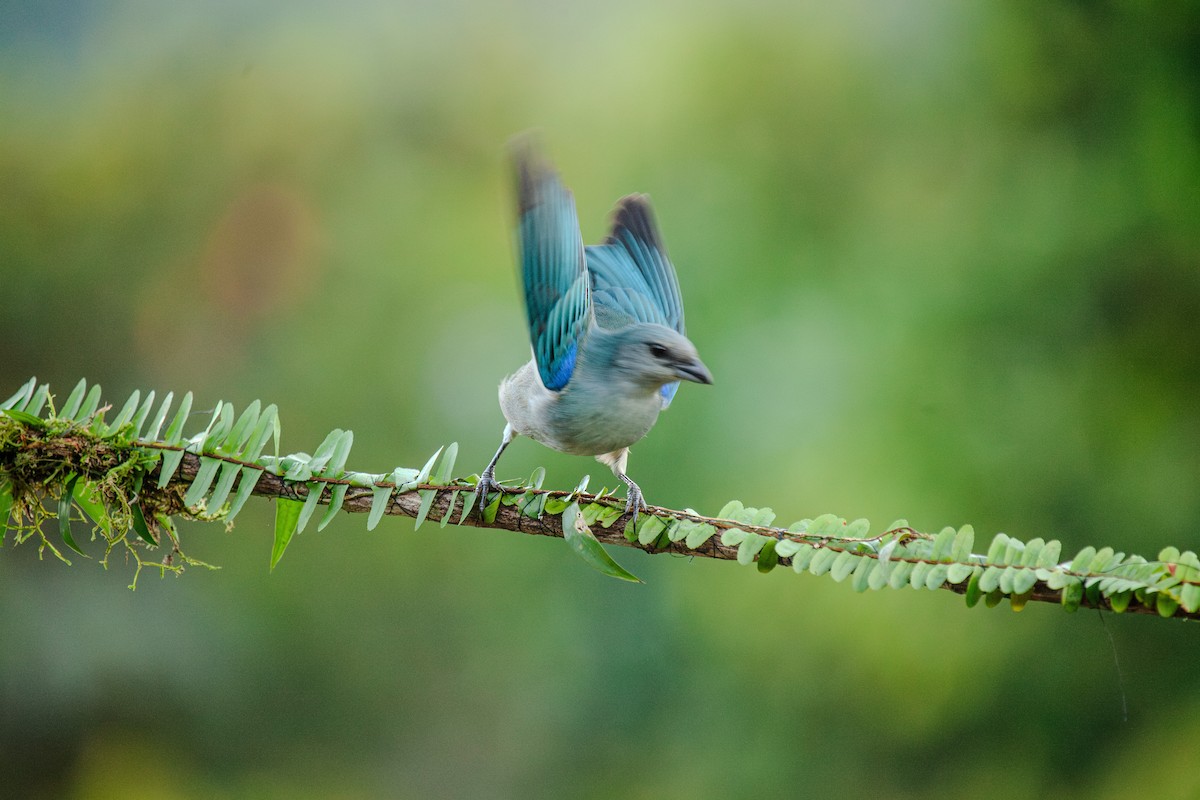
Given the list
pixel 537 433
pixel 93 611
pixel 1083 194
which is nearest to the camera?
pixel 537 433

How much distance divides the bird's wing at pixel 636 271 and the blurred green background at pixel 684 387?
3.01 feet

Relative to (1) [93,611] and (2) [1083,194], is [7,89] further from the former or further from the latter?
(2) [1083,194]

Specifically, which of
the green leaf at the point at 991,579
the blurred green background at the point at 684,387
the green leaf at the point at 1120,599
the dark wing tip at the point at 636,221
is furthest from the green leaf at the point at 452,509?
the blurred green background at the point at 684,387

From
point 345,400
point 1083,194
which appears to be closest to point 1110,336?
point 1083,194

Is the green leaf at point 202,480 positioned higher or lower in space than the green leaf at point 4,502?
higher

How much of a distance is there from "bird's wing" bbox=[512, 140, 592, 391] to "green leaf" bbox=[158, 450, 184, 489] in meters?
0.69

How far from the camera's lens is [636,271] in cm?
232

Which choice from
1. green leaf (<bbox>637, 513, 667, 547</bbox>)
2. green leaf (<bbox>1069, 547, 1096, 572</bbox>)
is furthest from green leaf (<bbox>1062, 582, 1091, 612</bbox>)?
green leaf (<bbox>637, 513, 667, 547</bbox>)

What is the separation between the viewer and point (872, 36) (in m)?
3.55

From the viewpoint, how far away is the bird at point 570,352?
5.83ft

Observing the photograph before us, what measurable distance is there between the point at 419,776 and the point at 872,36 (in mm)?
2924

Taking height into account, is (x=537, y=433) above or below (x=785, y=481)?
below

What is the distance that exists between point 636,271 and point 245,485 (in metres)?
1.19

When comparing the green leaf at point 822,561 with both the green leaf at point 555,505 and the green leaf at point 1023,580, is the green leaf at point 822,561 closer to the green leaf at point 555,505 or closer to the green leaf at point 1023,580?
the green leaf at point 1023,580
